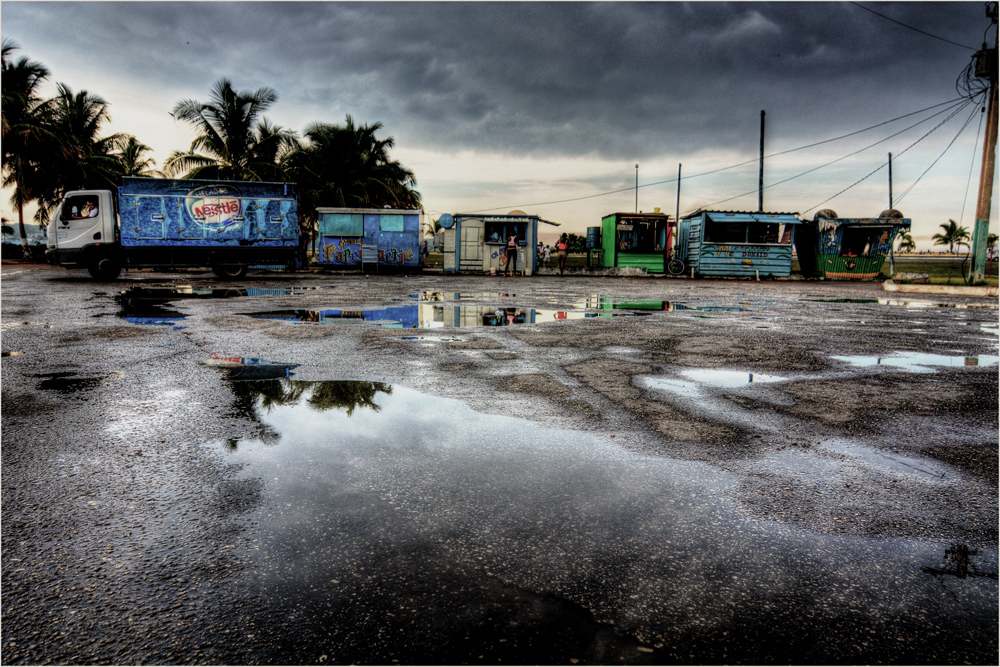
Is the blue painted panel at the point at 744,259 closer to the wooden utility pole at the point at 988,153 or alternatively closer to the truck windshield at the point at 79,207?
the wooden utility pole at the point at 988,153

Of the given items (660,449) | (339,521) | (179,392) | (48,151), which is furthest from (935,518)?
(48,151)

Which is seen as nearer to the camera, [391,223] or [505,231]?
[391,223]

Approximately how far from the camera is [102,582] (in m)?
1.77

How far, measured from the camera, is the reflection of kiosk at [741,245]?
2850cm

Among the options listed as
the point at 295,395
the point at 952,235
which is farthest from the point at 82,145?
the point at 952,235

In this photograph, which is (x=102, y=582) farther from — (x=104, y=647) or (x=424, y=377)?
(x=424, y=377)

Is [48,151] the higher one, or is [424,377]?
[48,151]

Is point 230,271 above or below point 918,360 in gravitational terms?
above

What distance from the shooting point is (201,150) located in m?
29.3

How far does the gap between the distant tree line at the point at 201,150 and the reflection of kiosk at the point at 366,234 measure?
3.54 m

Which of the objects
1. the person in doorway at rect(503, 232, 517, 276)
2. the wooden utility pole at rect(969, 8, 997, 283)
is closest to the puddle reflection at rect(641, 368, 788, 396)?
the wooden utility pole at rect(969, 8, 997, 283)

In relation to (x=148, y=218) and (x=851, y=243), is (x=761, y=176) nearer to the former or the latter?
(x=851, y=243)

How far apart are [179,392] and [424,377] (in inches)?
70.6

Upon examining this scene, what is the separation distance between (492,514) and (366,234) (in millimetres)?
26698
